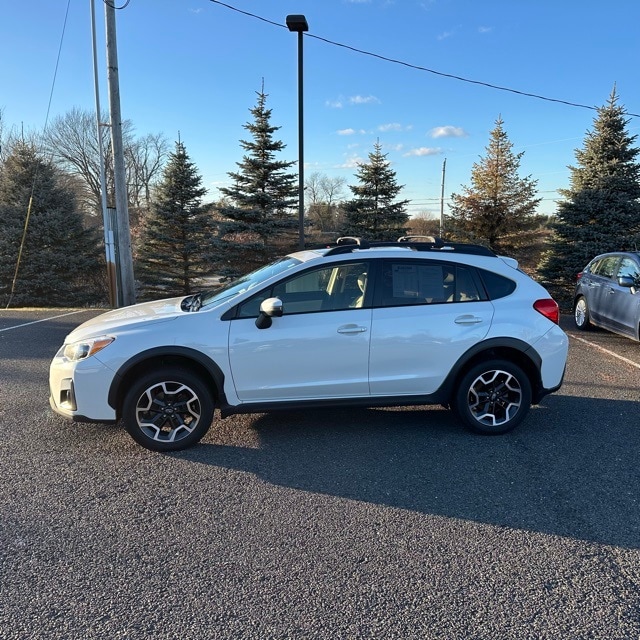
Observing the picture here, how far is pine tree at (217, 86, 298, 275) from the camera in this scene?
1733cm

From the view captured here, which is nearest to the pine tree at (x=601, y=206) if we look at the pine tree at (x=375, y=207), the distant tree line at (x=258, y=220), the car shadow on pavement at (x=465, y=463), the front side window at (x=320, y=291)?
the distant tree line at (x=258, y=220)

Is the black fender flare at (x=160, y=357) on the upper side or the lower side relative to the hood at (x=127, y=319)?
lower

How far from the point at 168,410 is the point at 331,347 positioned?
1.44 m

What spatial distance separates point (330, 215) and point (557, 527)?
4361cm

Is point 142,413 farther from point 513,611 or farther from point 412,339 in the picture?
point 513,611

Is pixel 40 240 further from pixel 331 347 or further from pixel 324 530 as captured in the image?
pixel 324 530

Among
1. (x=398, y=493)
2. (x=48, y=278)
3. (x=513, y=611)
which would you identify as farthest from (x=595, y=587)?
(x=48, y=278)

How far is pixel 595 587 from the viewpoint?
2488mm

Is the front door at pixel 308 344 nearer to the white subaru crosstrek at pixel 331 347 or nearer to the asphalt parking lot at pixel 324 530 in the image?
the white subaru crosstrek at pixel 331 347

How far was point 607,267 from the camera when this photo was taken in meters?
8.82

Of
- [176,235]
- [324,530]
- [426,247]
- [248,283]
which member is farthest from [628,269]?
[176,235]

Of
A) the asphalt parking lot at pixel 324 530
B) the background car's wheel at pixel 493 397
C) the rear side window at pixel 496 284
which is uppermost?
the rear side window at pixel 496 284

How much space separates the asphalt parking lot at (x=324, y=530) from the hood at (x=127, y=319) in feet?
3.15

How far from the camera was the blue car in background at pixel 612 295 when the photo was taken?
7.63m
